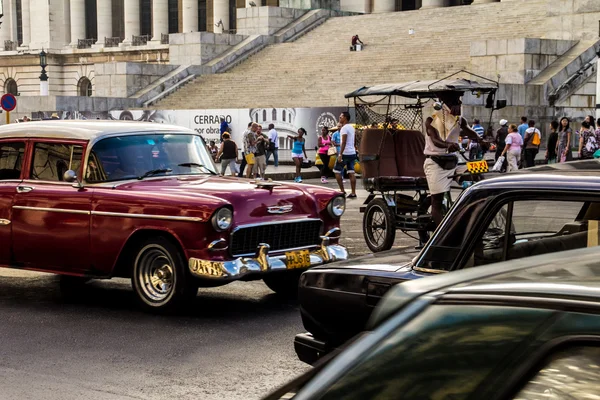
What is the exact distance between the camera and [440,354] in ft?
6.77

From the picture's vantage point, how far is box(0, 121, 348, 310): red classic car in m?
9.00

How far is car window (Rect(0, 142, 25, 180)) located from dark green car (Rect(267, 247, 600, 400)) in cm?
859

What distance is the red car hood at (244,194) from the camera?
9.11 metres

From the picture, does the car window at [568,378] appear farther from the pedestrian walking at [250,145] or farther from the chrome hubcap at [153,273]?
the pedestrian walking at [250,145]

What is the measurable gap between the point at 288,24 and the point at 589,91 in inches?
839

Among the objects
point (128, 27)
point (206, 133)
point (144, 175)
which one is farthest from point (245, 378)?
point (128, 27)

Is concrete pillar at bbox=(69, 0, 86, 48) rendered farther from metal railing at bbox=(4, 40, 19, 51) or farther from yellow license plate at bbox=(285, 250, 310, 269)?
yellow license plate at bbox=(285, 250, 310, 269)

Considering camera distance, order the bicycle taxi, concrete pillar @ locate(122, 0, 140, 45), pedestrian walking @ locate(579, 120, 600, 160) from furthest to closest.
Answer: concrete pillar @ locate(122, 0, 140, 45) < pedestrian walking @ locate(579, 120, 600, 160) < the bicycle taxi

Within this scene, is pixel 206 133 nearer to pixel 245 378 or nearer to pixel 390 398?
pixel 245 378

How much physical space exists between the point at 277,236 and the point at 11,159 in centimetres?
287

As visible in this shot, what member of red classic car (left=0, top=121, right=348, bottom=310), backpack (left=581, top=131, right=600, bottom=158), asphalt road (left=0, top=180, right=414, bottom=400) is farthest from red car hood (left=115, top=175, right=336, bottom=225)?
backpack (left=581, top=131, right=600, bottom=158)

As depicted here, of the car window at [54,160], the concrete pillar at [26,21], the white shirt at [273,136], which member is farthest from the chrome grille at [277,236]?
the concrete pillar at [26,21]

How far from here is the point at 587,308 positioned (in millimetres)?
1947

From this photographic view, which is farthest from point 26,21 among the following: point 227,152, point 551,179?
point 551,179
